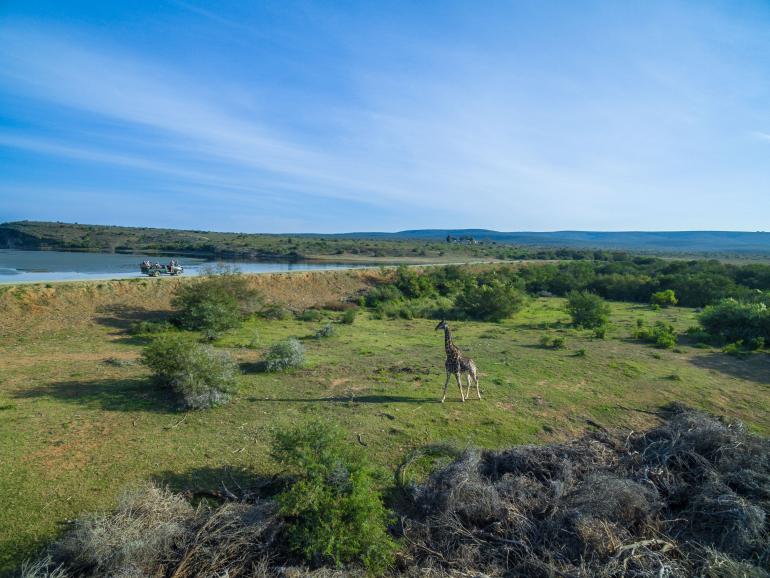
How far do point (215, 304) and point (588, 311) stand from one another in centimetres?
2032

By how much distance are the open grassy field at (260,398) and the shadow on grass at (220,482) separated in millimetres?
39

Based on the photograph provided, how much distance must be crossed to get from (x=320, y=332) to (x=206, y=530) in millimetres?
14112

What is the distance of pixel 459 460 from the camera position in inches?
302

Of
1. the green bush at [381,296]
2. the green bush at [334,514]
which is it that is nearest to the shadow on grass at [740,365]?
the green bush at [334,514]

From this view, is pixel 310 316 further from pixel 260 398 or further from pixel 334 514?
pixel 334 514

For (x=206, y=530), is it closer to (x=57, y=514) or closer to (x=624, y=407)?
(x=57, y=514)

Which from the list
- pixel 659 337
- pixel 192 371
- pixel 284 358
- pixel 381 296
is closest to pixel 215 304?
pixel 284 358

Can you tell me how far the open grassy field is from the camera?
25.0 ft

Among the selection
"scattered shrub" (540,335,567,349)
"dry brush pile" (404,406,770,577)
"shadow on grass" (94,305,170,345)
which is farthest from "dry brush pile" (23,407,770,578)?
"shadow on grass" (94,305,170,345)

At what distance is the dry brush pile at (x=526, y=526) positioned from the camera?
17.3ft

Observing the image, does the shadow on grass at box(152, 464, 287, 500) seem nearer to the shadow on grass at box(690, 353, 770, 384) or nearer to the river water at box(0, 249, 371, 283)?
the shadow on grass at box(690, 353, 770, 384)

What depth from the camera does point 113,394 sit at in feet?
37.2

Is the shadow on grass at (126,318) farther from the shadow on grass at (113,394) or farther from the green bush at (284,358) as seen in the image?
the green bush at (284,358)

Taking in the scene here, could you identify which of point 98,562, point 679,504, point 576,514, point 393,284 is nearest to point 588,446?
point 679,504
